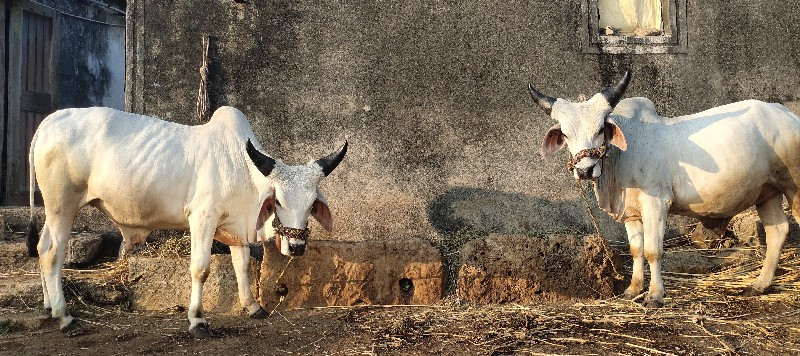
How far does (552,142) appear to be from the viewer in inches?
215

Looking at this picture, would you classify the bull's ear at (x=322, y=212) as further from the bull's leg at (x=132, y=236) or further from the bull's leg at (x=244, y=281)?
the bull's leg at (x=132, y=236)

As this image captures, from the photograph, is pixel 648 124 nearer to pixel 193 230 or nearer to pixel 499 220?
pixel 499 220

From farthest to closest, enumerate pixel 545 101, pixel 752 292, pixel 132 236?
1. pixel 752 292
2. pixel 132 236
3. pixel 545 101

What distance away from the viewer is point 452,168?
6633mm

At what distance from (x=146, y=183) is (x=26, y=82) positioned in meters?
5.14

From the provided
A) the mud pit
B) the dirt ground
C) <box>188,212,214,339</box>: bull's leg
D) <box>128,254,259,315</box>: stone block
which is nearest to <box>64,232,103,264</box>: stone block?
the mud pit

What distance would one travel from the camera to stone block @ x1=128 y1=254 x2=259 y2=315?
5.95m

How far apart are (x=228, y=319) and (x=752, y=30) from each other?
17.9ft

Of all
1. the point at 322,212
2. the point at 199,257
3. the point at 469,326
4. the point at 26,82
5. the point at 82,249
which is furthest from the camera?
the point at 26,82

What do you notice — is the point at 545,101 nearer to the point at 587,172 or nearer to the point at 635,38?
the point at 587,172

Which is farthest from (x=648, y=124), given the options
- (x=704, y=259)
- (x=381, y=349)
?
(x=381, y=349)

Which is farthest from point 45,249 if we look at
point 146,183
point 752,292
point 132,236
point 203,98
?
point 752,292

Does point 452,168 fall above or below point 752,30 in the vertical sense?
below

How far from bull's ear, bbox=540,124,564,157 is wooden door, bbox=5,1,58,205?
22.1ft
